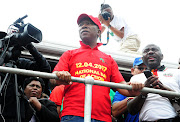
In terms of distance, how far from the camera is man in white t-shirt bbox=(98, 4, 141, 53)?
17.8ft

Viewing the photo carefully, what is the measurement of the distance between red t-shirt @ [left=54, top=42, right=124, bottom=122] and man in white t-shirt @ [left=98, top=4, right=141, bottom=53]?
2.06m

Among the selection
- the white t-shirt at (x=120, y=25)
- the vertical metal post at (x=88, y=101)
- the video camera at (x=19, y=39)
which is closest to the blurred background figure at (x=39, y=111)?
the video camera at (x=19, y=39)

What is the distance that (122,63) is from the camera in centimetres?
480

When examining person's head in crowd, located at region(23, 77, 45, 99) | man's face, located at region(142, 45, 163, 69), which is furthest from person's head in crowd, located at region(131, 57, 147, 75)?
person's head in crowd, located at region(23, 77, 45, 99)

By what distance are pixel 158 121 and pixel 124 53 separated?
218 centimetres

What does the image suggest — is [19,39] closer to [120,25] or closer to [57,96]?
[57,96]

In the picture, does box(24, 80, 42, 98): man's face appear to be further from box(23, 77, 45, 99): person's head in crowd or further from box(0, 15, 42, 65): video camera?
box(0, 15, 42, 65): video camera

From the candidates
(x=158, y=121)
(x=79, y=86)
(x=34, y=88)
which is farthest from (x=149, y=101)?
(x=34, y=88)

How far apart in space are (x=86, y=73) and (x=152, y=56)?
106 centimetres

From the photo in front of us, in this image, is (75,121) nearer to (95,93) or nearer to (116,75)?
(95,93)

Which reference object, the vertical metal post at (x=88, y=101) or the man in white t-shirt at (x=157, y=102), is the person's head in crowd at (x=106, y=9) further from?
the vertical metal post at (x=88, y=101)

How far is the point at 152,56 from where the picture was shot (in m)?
3.64

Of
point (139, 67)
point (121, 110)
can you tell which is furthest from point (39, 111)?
point (139, 67)

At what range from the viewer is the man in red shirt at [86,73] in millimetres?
2809
